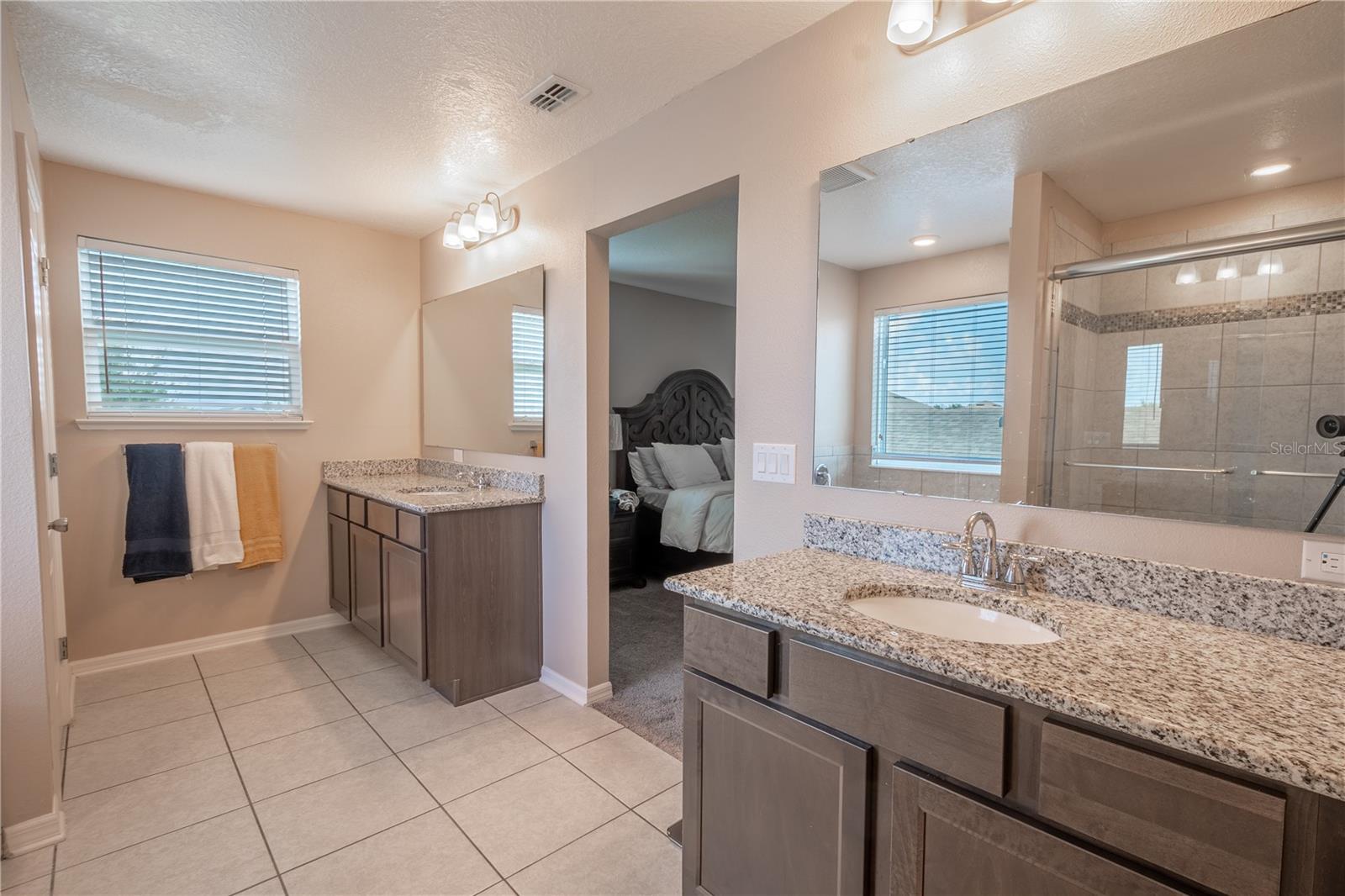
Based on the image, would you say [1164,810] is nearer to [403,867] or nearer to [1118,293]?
[1118,293]

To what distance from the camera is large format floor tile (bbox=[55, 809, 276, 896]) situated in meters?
1.65

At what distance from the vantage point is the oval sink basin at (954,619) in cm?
125

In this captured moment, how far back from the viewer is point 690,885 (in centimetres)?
147

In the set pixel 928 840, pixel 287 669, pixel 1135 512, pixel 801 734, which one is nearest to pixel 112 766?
pixel 287 669

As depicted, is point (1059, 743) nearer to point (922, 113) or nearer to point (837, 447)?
point (837, 447)

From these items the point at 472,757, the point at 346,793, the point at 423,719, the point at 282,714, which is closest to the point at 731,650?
the point at 472,757

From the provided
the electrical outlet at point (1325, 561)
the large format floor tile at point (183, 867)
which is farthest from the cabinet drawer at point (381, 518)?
the electrical outlet at point (1325, 561)

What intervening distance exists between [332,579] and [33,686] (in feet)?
6.13

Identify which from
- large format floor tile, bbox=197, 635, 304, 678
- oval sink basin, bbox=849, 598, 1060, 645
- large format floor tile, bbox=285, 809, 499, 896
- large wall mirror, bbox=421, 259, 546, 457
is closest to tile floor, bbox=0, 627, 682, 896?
large format floor tile, bbox=285, 809, 499, 896

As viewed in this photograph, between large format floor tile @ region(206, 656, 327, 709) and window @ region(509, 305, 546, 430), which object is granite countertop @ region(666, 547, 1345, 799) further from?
large format floor tile @ region(206, 656, 327, 709)

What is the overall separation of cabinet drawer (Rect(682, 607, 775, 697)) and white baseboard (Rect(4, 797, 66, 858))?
6.71 ft

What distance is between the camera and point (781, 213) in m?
1.86

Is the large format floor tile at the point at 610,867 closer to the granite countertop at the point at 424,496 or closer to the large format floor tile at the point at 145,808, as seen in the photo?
the large format floor tile at the point at 145,808

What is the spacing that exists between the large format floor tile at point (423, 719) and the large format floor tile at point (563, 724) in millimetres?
161
